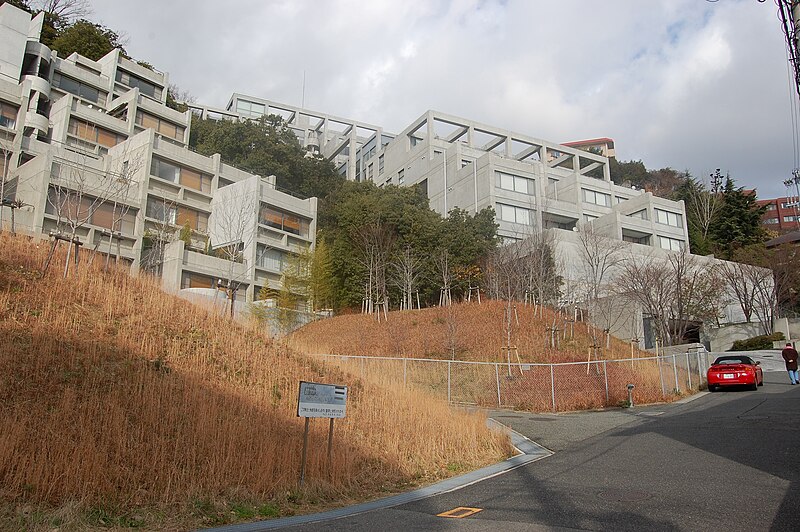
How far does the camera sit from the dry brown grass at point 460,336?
2744cm

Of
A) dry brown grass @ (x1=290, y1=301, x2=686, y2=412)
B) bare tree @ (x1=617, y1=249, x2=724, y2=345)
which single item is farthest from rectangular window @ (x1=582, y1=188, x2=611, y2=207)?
dry brown grass @ (x1=290, y1=301, x2=686, y2=412)

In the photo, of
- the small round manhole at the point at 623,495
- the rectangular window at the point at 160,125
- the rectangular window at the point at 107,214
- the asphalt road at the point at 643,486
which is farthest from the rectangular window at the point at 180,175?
the small round manhole at the point at 623,495

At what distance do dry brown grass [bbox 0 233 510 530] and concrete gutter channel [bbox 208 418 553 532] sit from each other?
420 mm

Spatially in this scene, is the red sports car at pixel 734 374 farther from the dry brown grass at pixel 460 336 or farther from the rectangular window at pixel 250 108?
the rectangular window at pixel 250 108

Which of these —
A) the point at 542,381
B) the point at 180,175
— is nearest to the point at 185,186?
the point at 180,175

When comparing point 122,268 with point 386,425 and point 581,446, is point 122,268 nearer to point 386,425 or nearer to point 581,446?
point 386,425

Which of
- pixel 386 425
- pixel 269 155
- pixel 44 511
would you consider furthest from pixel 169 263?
pixel 44 511

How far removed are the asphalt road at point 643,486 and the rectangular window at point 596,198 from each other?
4608cm

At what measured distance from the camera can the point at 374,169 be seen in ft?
245

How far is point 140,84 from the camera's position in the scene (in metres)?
58.8

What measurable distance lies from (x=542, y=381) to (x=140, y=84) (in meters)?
53.5

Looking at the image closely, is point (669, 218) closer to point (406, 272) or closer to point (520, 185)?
point (520, 185)

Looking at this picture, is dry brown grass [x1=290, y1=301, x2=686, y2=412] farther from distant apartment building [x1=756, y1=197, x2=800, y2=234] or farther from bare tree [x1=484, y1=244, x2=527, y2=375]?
distant apartment building [x1=756, y1=197, x2=800, y2=234]

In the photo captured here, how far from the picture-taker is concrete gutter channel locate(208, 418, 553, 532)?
754 cm
